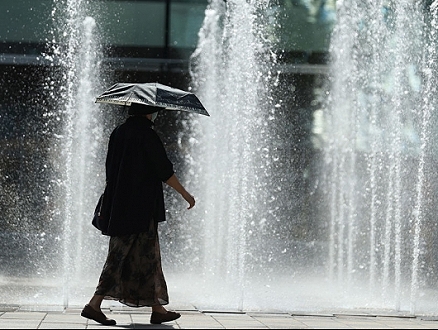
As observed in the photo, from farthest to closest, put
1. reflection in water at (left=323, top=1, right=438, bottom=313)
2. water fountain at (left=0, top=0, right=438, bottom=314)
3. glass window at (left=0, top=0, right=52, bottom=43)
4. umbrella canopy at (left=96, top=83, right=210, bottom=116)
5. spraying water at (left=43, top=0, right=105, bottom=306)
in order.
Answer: glass window at (left=0, top=0, right=52, bottom=43) → reflection in water at (left=323, top=1, right=438, bottom=313) → spraying water at (left=43, top=0, right=105, bottom=306) → water fountain at (left=0, top=0, right=438, bottom=314) → umbrella canopy at (left=96, top=83, right=210, bottom=116)

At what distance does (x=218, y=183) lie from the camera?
34.5ft

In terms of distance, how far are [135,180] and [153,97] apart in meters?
0.46

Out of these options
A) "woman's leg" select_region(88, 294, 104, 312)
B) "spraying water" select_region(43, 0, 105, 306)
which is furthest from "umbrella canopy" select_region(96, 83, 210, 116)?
"spraying water" select_region(43, 0, 105, 306)

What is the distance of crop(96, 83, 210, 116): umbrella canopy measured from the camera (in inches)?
222

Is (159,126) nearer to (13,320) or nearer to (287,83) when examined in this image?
(287,83)

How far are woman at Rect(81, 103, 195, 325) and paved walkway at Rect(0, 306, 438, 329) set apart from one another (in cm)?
16

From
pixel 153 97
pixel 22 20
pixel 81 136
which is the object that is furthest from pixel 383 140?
pixel 153 97

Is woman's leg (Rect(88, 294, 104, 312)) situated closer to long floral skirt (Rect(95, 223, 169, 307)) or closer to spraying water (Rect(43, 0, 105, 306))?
long floral skirt (Rect(95, 223, 169, 307))

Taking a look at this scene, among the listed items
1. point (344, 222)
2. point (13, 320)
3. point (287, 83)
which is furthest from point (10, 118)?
point (13, 320)

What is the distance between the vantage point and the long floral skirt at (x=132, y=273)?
5562mm

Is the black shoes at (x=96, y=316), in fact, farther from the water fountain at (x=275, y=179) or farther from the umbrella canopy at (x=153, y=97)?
the water fountain at (x=275, y=179)

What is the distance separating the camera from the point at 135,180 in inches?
221

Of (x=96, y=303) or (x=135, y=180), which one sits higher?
(x=135, y=180)

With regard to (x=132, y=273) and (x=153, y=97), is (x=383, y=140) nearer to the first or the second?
(x=153, y=97)
